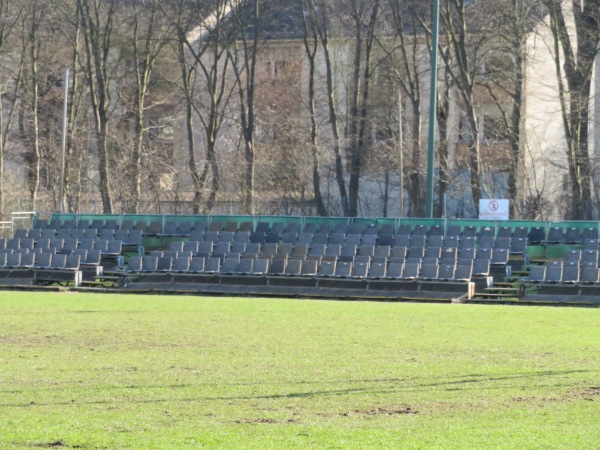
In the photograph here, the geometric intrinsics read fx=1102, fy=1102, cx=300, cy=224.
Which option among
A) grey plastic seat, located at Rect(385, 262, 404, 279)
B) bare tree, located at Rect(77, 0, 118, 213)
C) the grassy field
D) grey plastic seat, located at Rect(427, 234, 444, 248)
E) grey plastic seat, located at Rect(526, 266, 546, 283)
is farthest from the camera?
bare tree, located at Rect(77, 0, 118, 213)

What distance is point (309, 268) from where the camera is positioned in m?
34.4

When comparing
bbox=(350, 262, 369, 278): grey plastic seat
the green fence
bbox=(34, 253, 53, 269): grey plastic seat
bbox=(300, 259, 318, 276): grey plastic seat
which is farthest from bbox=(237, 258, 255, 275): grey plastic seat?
bbox=(34, 253, 53, 269): grey plastic seat

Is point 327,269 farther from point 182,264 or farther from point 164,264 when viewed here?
point 164,264

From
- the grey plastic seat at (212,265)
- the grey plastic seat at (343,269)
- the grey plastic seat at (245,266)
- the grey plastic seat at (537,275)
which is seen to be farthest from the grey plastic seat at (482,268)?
the grey plastic seat at (212,265)

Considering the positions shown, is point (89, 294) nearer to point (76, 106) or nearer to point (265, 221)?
point (265, 221)

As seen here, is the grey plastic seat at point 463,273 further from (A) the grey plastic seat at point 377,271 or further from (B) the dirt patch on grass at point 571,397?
(B) the dirt patch on grass at point 571,397

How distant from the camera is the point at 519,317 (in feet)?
83.7

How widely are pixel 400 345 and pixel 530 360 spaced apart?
114 inches

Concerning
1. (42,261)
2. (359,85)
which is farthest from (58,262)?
(359,85)

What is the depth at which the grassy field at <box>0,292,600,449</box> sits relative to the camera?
444 inches

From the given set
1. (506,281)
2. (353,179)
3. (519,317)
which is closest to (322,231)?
(506,281)

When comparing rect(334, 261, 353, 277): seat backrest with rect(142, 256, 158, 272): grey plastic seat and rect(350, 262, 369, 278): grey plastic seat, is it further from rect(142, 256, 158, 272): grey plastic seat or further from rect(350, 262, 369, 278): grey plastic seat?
rect(142, 256, 158, 272): grey plastic seat

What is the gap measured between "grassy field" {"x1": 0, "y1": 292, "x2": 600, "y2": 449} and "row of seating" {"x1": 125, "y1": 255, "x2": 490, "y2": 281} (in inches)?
291

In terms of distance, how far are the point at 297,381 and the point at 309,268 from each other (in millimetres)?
19525
